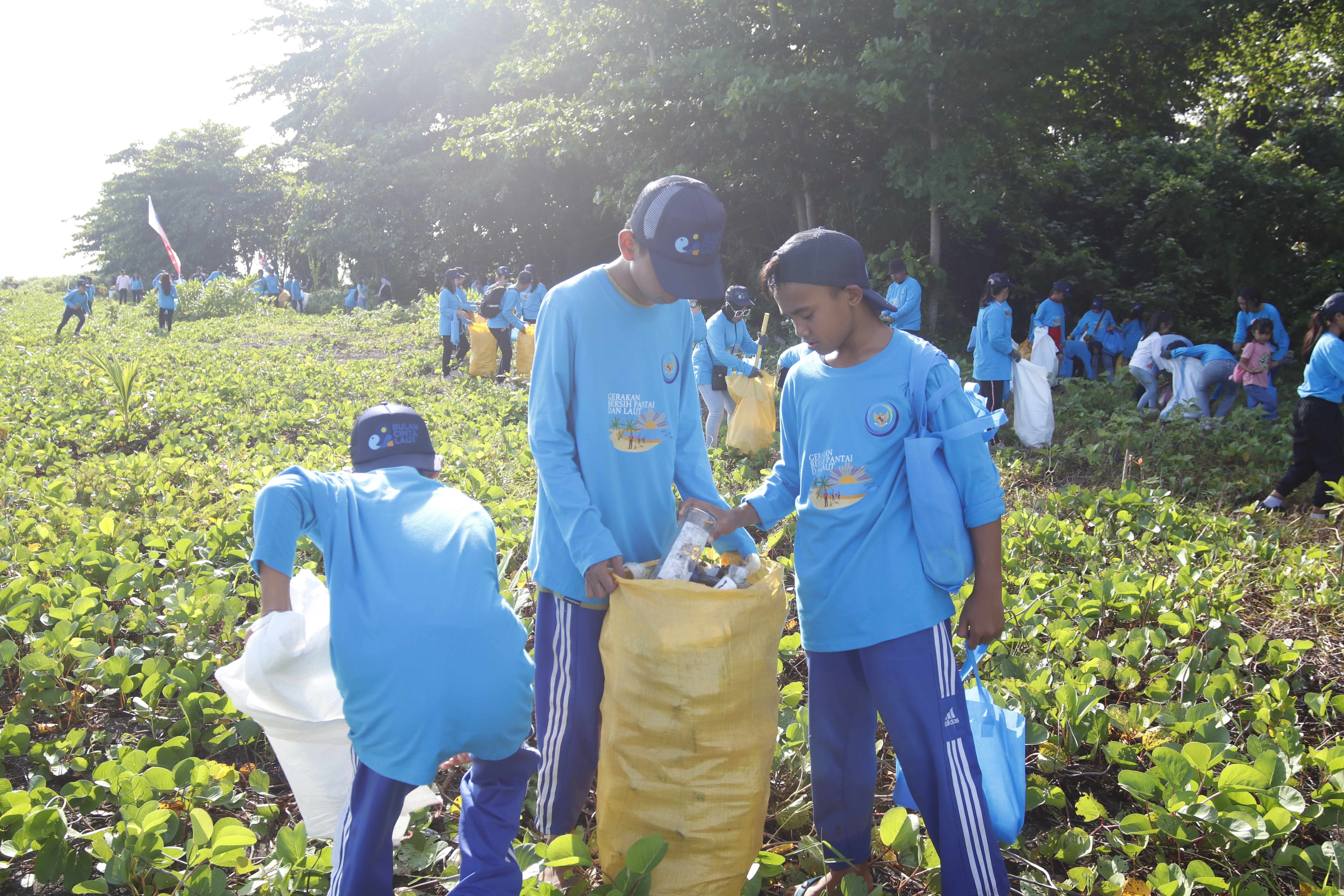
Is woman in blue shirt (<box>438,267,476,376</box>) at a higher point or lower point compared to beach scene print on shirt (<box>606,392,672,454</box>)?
higher

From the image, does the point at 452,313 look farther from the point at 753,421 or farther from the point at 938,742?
the point at 938,742

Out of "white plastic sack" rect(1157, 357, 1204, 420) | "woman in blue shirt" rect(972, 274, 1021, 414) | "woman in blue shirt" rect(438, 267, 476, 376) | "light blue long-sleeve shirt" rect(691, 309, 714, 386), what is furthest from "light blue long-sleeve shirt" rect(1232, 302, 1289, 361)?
"woman in blue shirt" rect(438, 267, 476, 376)

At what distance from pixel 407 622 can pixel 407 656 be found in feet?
0.23

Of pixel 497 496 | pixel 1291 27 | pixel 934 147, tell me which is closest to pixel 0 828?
pixel 497 496

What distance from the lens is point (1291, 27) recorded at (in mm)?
14281

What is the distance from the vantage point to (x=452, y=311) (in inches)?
483

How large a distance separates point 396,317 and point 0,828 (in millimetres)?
21040

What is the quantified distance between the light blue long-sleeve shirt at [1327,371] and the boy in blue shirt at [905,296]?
14.6 feet

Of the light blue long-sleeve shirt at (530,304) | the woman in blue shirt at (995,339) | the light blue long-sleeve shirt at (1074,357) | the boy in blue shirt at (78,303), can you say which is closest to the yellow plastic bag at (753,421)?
the woman in blue shirt at (995,339)

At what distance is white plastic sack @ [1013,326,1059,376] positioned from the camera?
8531mm

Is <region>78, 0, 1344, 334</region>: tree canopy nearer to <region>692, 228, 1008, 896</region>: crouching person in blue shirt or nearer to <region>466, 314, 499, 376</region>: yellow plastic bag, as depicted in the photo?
<region>466, 314, 499, 376</region>: yellow plastic bag

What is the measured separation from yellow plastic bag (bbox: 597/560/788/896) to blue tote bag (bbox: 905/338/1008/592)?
0.35 m

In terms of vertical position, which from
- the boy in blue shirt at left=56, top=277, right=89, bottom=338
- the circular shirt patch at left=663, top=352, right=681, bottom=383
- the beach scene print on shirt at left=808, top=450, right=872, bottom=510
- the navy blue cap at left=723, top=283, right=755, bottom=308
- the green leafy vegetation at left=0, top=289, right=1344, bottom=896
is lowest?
the green leafy vegetation at left=0, top=289, right=1344, bottom=896

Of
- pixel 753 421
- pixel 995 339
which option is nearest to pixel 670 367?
pixel 753 421
